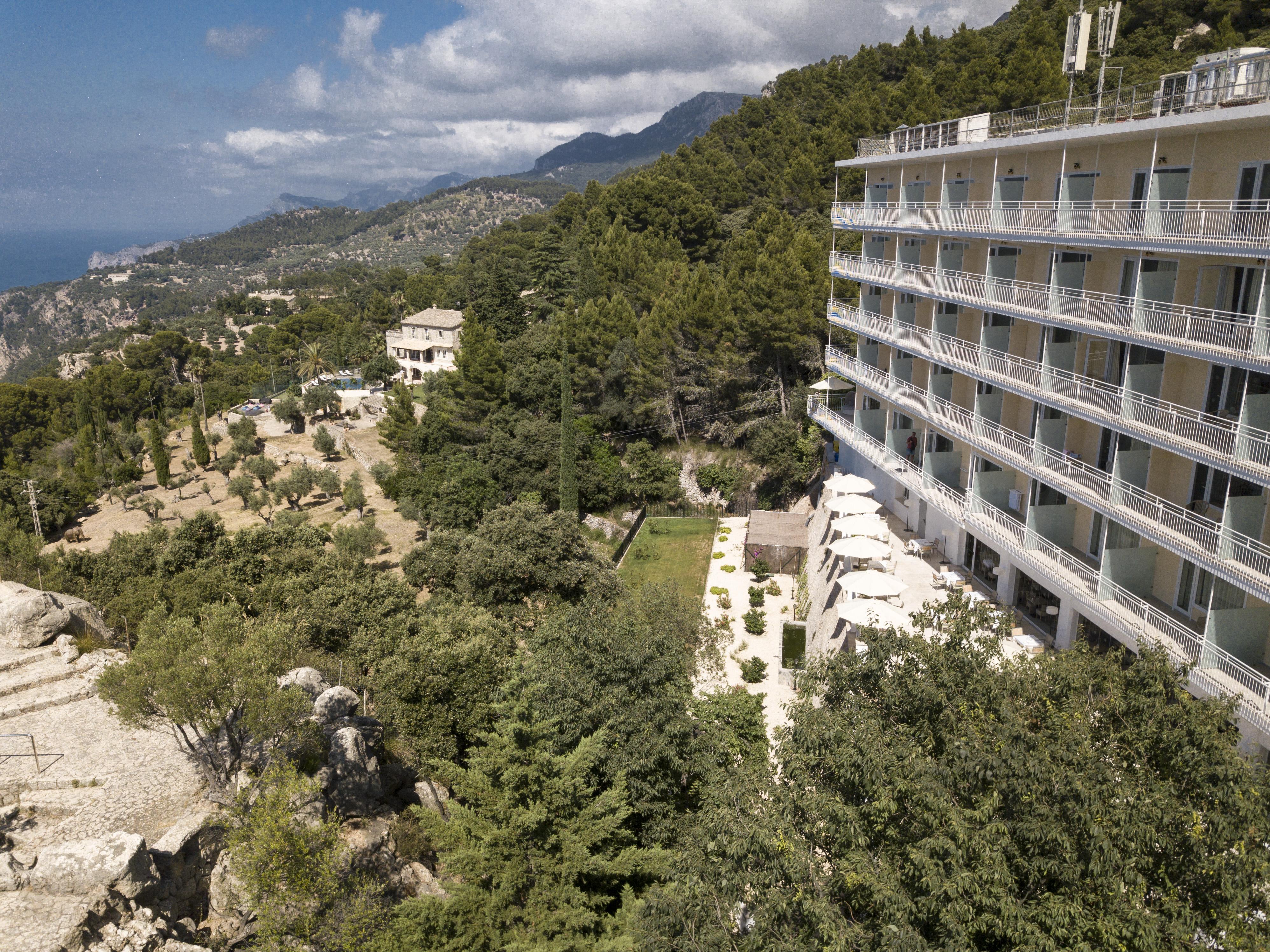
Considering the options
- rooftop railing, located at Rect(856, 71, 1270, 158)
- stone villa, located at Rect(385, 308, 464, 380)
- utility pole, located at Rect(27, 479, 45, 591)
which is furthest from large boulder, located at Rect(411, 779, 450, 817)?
stone villa, located at Rect(385, 308, 464, 380)

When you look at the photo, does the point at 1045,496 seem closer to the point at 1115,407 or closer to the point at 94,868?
the point at 1115,407

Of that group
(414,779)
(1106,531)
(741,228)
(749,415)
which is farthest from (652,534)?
(741,228)

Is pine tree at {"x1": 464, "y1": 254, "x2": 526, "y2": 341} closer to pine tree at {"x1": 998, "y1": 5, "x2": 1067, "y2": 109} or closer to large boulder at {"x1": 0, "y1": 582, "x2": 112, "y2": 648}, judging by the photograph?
pine tree at {"x1": 998, "y1": 5, "x2": 1067, "y2": 109}

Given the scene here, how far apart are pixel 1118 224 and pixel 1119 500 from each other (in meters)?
6.24

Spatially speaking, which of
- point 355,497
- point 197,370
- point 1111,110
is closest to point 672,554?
point 355,497

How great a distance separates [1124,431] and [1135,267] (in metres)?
3.90

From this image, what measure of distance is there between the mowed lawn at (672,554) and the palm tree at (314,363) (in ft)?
167

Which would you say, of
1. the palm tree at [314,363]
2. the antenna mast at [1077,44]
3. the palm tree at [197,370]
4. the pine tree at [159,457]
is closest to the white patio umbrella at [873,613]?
the antenna mast at [1077,44]

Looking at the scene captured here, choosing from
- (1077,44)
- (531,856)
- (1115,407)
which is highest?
(1077,44)

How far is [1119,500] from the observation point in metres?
17.7

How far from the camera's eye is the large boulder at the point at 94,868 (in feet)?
44.2

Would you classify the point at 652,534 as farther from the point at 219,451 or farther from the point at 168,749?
the point at 219,451

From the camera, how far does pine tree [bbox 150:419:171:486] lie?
59719 millimetres

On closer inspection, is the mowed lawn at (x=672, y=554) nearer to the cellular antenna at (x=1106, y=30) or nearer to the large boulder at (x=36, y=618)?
the large boulder at (x=36, y=618)
